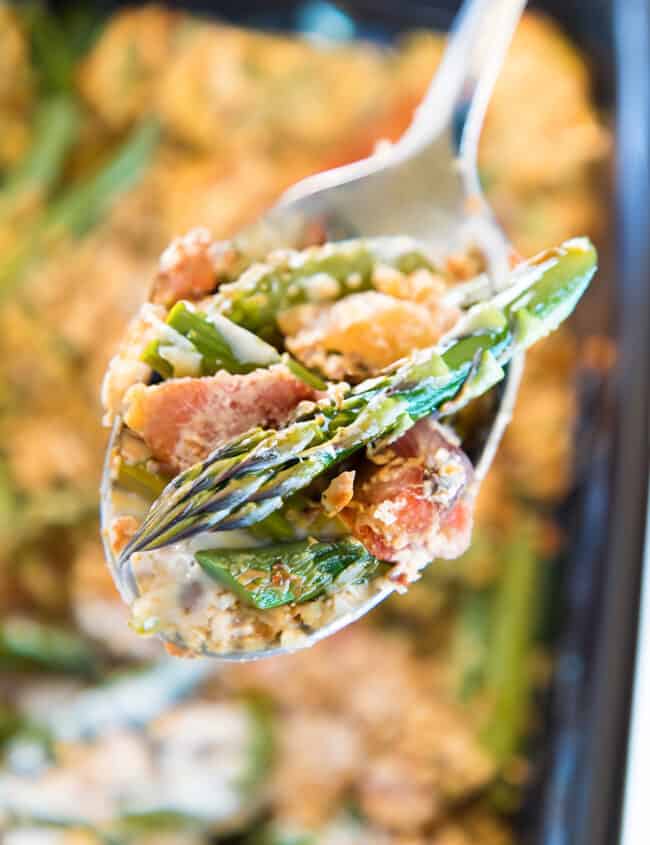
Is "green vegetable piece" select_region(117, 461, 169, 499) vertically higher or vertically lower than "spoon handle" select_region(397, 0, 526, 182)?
lower

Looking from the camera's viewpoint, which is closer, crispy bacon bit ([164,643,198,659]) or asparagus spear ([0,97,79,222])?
crispy bacon bit ([164,643,198,659])

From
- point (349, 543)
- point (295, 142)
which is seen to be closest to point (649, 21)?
point (295, 142)

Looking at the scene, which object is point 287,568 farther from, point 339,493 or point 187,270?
point 187,270

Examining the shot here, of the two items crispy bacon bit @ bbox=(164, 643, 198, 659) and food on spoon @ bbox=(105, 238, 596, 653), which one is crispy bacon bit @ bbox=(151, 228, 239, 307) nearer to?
food on spoon @ bbox=(105, 238, 596, 653)

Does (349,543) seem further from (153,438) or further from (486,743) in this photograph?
(486,743)

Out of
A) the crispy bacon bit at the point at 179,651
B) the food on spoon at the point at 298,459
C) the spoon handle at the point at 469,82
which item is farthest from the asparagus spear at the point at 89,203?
the crispy bacon bit at the point at 179,651

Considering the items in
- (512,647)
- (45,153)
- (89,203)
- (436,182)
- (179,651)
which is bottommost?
(179,651)

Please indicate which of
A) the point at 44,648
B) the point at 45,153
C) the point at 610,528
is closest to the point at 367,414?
the point at 610,528

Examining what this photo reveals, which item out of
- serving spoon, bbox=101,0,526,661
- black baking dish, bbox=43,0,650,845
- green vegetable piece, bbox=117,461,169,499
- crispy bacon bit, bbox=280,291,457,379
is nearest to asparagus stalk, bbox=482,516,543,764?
black baking dish, bbox=43,0,650,845
